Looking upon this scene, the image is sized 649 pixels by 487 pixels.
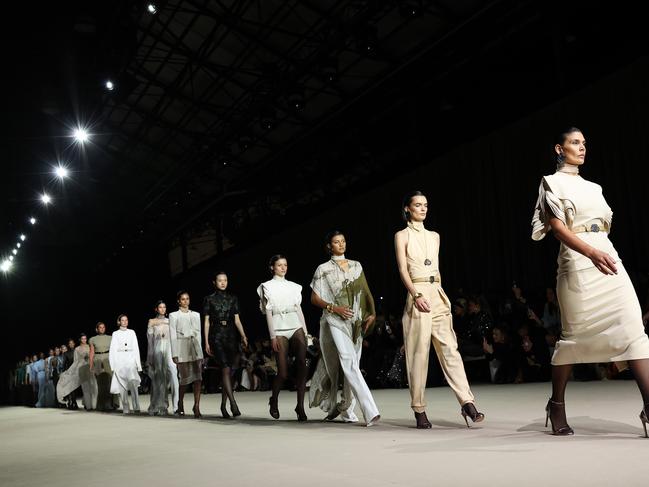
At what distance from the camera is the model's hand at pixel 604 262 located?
3.79 meters

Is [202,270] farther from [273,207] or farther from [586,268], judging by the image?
[586,268]

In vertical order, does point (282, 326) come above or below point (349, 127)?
below

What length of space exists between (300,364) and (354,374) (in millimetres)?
1244

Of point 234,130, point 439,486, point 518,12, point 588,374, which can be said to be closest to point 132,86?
point 234,130

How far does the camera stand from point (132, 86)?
14703 mm

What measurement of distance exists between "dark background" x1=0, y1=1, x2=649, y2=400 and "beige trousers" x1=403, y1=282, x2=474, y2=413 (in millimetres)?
4882

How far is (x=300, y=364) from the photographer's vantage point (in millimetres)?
7027

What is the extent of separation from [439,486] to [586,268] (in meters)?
1.65

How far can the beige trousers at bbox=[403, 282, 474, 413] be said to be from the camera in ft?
16.9

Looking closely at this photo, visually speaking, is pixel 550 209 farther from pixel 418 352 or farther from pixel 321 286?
pixel 321 286

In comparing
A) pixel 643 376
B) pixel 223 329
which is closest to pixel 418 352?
pixel 643 376

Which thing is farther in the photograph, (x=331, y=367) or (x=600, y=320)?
(x=331, y=367)

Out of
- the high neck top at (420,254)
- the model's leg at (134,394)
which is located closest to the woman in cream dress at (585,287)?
the high neck top at (420,254)

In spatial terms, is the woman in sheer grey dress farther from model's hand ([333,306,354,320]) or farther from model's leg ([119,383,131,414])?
model's hand ([333,306,354,320])
